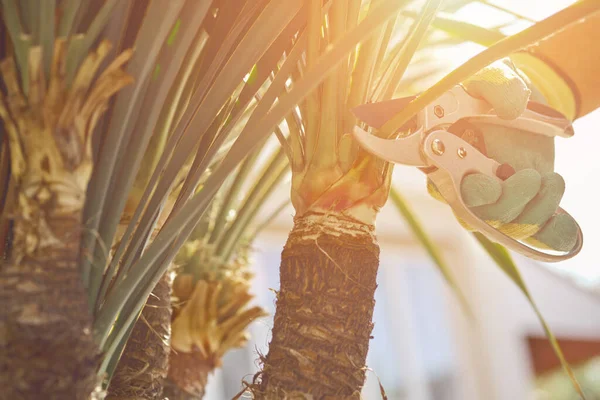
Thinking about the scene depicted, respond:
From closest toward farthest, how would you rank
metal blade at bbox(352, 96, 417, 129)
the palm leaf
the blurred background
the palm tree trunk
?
the palm tree trunk → metal blade at bbox(352, 96, 417, 129) → the palm leaf → the blurred background

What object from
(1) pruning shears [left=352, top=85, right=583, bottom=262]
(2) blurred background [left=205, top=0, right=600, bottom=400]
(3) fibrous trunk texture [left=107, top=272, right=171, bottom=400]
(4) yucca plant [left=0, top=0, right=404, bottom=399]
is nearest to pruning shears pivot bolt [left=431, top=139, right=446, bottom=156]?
(1) pruning shears [left=352, top=85, right=583, bottom=262]

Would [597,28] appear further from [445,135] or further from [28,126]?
[28,126]

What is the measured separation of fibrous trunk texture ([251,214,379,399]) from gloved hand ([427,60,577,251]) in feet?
0.27

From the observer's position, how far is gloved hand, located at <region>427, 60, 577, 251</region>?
416 mm

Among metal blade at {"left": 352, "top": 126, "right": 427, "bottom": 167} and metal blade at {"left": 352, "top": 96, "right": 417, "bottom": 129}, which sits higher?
metal blade at {"left": 352, "top": 96, "right": 417, "bottom": 129}

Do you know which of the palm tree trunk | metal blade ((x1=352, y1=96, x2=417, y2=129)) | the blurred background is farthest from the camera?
the blurred background

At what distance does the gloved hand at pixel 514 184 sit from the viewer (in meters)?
0.42

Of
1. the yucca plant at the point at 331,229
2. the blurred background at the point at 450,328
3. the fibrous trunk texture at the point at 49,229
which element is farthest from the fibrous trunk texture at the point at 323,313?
the blurred background at the point at 450,328

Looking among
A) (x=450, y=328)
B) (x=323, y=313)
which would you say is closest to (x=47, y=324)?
(x=323, y=313)

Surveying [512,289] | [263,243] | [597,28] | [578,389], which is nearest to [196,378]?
[578,389]

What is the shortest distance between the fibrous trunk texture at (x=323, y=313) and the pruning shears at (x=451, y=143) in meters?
0.06

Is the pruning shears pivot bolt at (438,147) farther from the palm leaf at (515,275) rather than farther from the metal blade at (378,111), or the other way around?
the palm leaf at (515,275)

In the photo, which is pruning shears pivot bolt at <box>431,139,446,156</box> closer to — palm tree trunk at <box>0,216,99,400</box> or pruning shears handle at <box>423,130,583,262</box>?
pruning shears handle at <box>423,130,583,262</box>

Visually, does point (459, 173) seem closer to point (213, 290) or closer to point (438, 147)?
point (438, 147)
